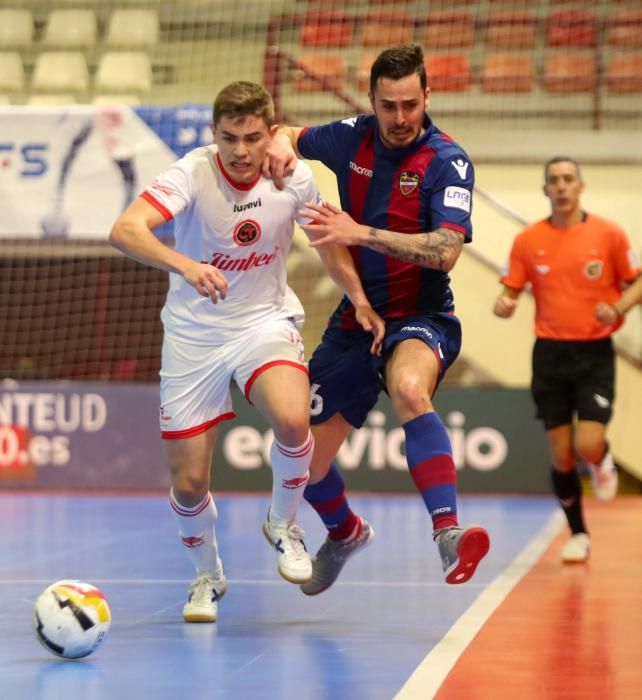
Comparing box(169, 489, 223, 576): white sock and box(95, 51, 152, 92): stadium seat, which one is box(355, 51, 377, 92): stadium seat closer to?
box(95, 51, 152, 92): stadium seat

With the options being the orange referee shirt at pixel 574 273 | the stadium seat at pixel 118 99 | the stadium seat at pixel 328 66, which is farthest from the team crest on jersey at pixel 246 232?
the stadium seat at pixel 118 99

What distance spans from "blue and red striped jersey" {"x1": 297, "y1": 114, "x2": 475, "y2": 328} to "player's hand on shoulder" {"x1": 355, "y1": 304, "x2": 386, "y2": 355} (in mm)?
158

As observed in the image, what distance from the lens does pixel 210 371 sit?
18.7ft

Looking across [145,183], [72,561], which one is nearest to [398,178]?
[72,561]

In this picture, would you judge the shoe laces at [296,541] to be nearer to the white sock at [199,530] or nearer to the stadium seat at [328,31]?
the white sock at [199,530]

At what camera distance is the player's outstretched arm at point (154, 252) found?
4992 millimetres

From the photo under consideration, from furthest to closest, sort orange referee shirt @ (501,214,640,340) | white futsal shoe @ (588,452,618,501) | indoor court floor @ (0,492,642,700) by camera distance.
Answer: white futsal shoe @ (588,452,618,501) → orange referee shirt @ (501,214,640,340) → indoor court floor @ (0,492,642,700)

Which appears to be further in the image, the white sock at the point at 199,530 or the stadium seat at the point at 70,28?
the stadium seat at the point at 70,28

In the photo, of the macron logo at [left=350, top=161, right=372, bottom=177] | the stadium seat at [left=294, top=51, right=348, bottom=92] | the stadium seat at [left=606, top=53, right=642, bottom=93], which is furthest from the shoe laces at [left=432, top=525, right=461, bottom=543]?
the stadium seat at [left=606, top=53, right=642, bottom=93]

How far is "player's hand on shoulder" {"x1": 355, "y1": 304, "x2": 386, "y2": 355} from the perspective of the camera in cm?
562

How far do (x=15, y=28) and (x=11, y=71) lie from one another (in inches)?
30.4

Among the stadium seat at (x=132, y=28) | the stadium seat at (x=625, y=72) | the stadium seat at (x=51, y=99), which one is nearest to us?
the stadium seat at (x=625, y=72)

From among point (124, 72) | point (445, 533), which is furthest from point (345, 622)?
point (124, 72)

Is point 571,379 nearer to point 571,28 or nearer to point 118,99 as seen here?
point 571,28
